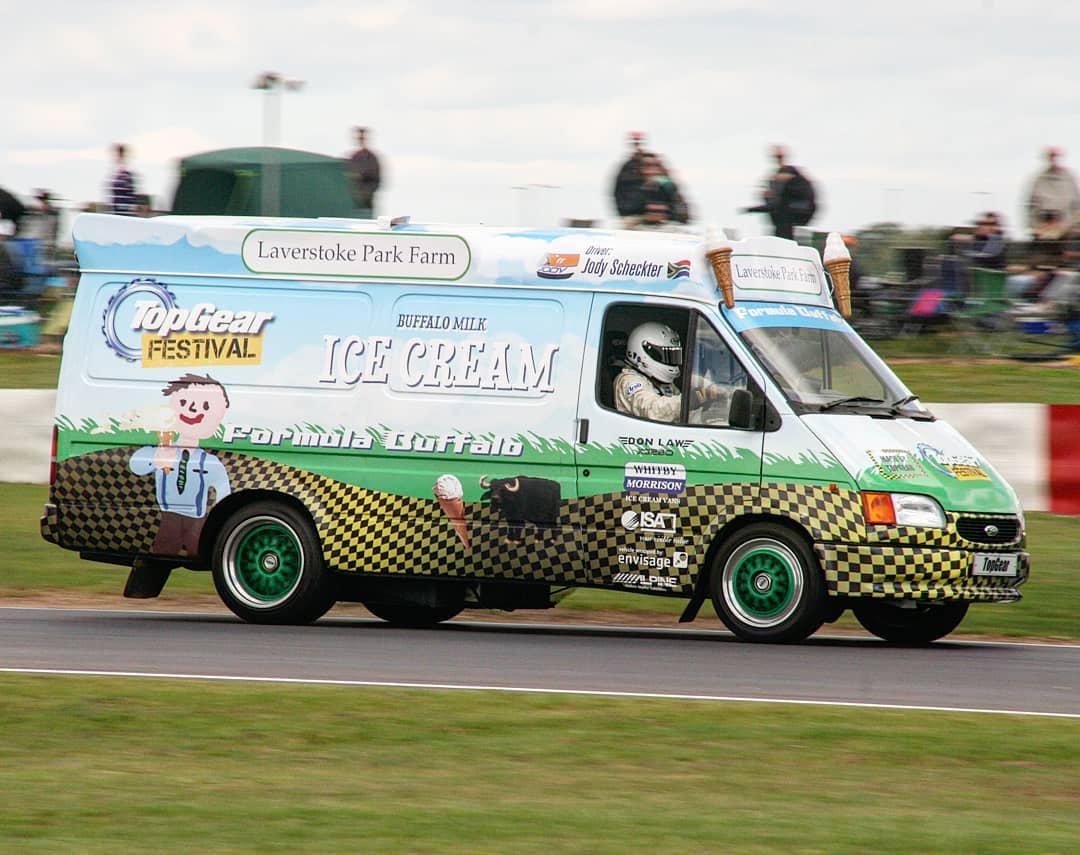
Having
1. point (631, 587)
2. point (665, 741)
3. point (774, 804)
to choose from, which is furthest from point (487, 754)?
point (631, 587)

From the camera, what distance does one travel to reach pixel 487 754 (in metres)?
8.05

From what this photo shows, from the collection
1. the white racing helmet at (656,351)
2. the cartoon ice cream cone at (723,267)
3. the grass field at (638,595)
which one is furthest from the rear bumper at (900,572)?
the grass field at (638,595)

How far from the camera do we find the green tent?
893 inches

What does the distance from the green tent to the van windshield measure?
1124cm

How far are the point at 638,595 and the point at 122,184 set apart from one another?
976cm

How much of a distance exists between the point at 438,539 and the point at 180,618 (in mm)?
2214

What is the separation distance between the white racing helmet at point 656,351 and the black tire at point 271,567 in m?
2.36

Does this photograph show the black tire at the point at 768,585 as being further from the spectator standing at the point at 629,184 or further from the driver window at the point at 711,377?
the spectator standing at the point at 629,184

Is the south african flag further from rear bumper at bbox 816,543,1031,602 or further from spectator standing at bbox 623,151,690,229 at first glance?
spectator standing at bbox 623,151,690,229

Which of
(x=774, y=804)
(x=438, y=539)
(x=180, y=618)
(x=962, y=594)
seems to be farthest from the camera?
(x=180, y=618)

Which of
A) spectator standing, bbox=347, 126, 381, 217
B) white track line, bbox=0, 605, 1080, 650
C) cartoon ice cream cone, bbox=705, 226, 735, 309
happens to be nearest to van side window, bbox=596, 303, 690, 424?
cartoon ice cream cone, bbox=705, 226, 735, 309

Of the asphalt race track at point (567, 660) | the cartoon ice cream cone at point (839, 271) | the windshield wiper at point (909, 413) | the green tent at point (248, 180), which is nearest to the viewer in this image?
the asphalt race track at point (567, 660)

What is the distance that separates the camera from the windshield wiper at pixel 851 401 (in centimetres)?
1188

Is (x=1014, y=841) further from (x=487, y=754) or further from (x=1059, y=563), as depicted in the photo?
(x=1059, y=563)
